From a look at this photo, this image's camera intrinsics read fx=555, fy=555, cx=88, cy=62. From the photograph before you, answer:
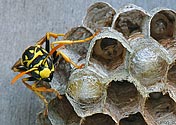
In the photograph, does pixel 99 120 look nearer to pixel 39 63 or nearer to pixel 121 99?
pixel 121 99

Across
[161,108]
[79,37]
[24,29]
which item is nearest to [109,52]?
[79,37]

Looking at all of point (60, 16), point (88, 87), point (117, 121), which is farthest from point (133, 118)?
point (60, 16)

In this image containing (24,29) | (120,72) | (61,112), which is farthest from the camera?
(24,29)

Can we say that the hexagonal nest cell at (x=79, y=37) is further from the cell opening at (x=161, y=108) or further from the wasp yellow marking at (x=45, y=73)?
the cell opening at (x=161, y=108)

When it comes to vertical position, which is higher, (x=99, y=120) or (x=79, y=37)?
(x=79, y=37)

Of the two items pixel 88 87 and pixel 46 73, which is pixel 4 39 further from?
pixel 88 87

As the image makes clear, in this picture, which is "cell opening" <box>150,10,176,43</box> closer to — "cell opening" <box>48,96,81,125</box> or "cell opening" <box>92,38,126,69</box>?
"cell opening" <box>92,38,126,69</box>
